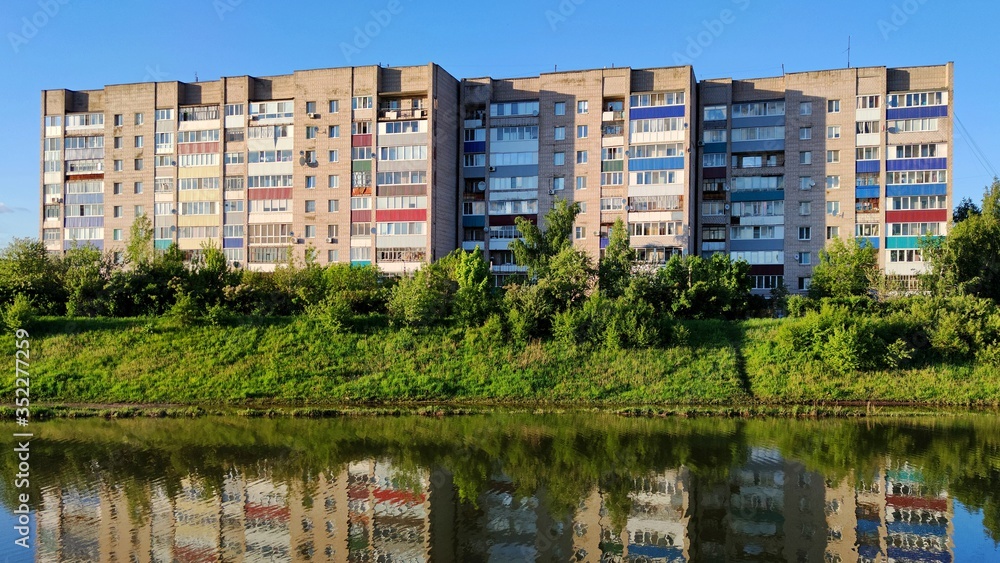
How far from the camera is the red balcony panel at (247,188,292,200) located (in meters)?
66.8

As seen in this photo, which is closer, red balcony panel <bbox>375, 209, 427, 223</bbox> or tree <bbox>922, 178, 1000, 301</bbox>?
tree <bbox>922, 178, 1000, 301</bbox>

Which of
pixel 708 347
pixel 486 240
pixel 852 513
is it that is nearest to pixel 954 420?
pixel 708 347

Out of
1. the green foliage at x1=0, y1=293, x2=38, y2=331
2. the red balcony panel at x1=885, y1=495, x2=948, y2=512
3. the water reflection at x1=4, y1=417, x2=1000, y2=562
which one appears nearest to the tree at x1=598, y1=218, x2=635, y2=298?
the water reflection at x1=4, y1=417, x2=1000, y2=562

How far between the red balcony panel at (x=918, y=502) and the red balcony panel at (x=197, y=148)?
62.2m

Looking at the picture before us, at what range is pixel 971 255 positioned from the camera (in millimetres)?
53969

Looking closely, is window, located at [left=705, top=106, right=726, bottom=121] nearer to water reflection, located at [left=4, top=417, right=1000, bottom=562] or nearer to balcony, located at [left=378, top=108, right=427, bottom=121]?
balcony, located at [left=378, top=108, right=427, bottom=121]

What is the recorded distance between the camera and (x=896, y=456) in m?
28.7

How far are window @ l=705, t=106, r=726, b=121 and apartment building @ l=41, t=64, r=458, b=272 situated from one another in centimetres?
2304

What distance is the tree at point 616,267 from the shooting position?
51156 millimetres

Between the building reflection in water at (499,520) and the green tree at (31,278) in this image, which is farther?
the green tree at (31,278)

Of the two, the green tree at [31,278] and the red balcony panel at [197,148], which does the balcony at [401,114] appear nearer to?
the red balcony panel at [197,148]

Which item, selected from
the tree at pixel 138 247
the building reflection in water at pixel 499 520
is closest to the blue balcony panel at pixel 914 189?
the building reflection in water at pixel 499 520

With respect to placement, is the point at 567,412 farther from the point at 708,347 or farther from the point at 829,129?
the point at 829,129

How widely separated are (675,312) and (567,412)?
15.2m
